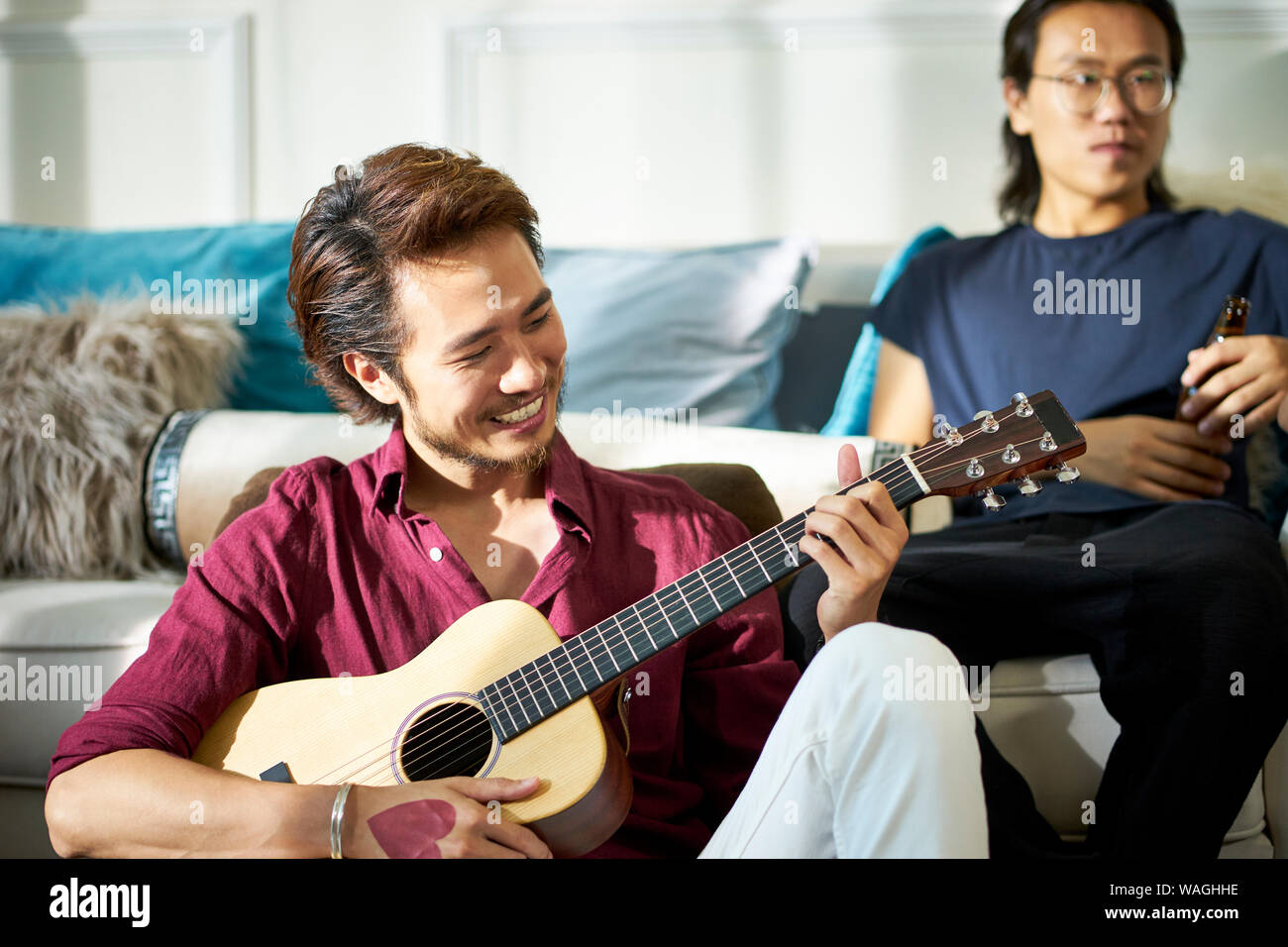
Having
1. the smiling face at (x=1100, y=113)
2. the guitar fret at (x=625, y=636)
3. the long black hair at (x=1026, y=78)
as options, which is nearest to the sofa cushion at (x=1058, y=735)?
the guitar fret at (x=625, y=636)

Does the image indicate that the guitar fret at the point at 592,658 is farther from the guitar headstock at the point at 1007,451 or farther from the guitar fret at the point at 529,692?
the guitar headstock at the point at 1007,451

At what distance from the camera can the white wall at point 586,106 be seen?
2389 millimetres

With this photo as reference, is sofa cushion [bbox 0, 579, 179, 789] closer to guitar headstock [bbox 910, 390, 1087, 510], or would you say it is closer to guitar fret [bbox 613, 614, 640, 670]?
guitar fret [bbox 613, 614, 640, 670]

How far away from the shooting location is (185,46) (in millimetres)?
2604

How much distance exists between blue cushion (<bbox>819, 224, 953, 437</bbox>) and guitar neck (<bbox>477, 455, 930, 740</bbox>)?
2.88 feet

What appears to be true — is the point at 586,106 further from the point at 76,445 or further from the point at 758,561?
the point at 758,561

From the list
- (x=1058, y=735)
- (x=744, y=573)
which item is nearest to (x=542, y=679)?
(x=744, y=573)

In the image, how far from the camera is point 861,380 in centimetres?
198

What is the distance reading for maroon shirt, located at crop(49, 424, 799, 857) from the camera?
3.68 ft

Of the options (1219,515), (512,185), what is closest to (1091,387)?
(1219,515)

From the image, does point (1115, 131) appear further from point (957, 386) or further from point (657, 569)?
point (657, 569)
